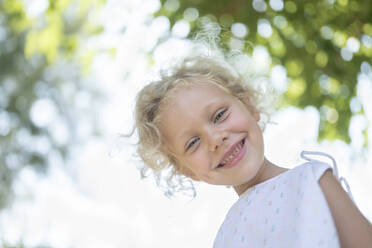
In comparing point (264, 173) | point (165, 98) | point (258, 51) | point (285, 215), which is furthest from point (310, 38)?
point (285, 215)

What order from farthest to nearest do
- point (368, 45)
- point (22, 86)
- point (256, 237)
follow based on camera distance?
point (22, 86) → point (368, 45) → point (256, 237)

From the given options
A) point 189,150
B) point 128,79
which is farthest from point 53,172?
point 189,150

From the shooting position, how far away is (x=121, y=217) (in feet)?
46.9

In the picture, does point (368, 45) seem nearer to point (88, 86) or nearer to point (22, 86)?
point (22, 86)

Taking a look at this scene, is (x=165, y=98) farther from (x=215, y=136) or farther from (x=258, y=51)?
(x=258, y=51)

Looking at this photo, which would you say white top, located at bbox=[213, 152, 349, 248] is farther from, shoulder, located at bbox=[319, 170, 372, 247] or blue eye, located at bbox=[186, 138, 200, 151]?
blue eye, located at bbox=[186, 138, 200, 151]

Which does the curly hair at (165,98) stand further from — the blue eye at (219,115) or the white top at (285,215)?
the white top at (285,215)

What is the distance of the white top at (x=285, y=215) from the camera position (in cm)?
126

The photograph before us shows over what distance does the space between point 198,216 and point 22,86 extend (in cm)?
671

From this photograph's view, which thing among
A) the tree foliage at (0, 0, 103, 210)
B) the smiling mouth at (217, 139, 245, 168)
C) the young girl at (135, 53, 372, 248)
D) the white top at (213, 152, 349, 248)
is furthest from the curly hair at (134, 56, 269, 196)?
the tree foliage at (0, 0, 103, 210)

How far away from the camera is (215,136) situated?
1609 millimetres

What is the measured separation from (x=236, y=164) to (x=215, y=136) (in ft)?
0.35

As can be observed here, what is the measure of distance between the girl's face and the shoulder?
326 millimetres

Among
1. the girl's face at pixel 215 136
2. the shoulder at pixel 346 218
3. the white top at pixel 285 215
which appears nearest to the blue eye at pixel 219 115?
the girl's face at pixel 215 136
